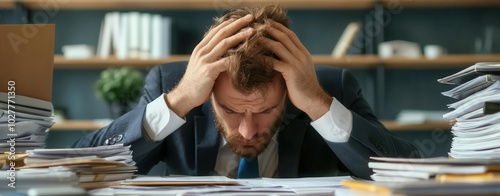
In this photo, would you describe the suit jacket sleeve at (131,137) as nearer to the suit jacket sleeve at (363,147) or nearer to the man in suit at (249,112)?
the man in suit at (249,112)

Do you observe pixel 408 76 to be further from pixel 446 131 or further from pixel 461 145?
pixel 461 145

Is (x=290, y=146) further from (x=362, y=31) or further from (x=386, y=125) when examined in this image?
(x=362, y=31)

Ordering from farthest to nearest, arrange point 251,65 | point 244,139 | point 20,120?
point 244,139, point 251,65, point 20,120

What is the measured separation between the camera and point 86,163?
3.64 ft

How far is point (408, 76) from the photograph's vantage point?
372 centimetres

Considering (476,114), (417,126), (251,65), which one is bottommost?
(417,126)

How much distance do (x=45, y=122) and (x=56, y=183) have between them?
0.40 metres

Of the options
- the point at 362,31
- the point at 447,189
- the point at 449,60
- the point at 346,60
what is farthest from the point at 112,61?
A: the point at 447,189

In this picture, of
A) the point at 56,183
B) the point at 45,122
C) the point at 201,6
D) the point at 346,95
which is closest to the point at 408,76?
the point at 201,6

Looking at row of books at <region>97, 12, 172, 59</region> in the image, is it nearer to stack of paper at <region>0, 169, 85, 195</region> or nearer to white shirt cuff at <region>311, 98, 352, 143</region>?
white shirt cuff at <region>311, 98, 352, 143</region>

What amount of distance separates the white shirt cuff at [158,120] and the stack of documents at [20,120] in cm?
23

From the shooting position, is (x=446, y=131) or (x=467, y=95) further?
(x=446, y=131)

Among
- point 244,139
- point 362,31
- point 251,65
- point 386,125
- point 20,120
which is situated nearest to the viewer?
point 20,120

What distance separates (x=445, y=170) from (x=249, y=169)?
28.3 inches
